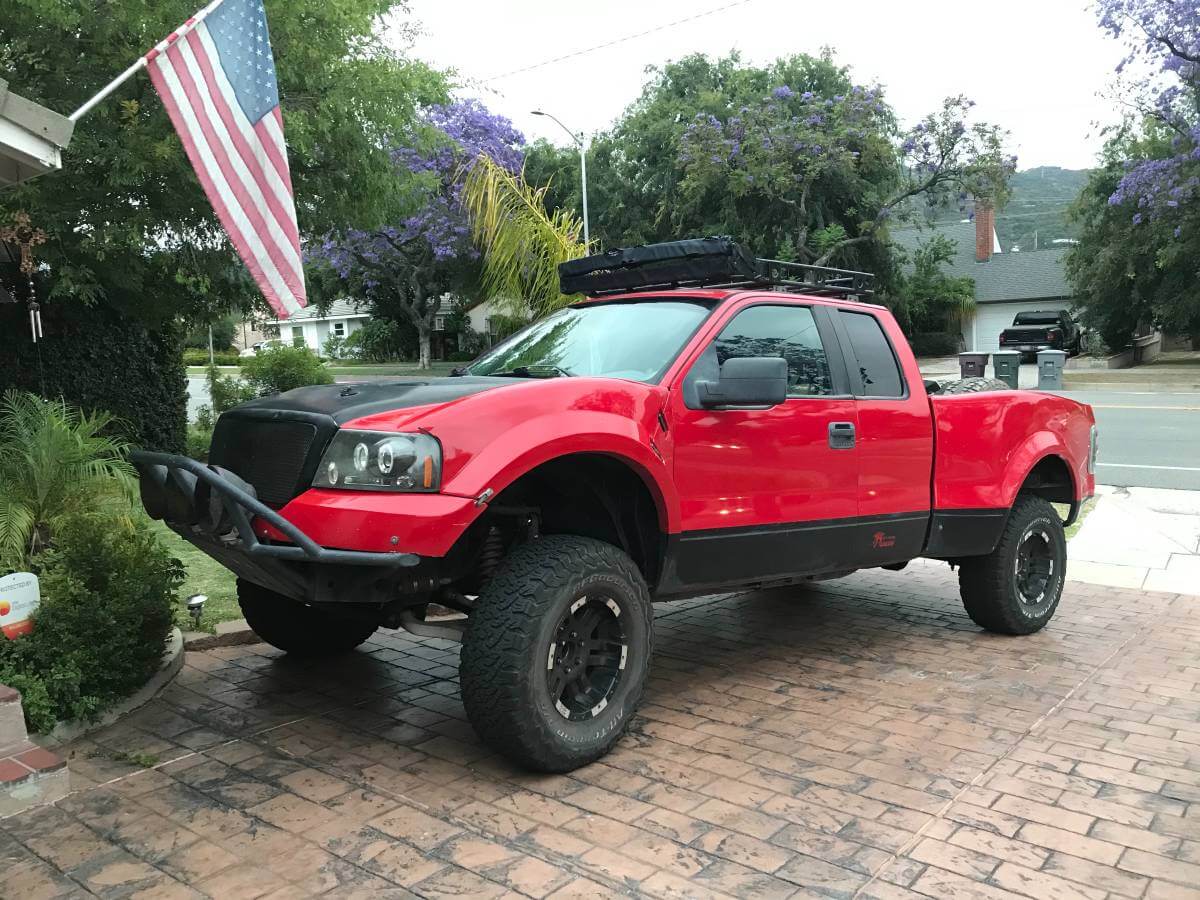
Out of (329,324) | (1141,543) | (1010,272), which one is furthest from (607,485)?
(329,324)

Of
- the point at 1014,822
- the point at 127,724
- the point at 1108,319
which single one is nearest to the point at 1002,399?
the point at 1014,822

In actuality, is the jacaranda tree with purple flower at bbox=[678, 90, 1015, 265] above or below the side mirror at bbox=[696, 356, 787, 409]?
above

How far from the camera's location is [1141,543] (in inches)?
337

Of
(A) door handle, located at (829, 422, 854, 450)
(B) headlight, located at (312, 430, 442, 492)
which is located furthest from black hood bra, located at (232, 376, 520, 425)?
(A) door handle, located at (829, 422, 854, 450)

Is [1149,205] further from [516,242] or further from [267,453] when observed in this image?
[267,453]

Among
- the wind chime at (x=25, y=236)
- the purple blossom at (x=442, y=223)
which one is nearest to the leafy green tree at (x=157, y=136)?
the wind chime at (x=25, y=236)

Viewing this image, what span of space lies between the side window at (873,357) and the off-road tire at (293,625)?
2.83m

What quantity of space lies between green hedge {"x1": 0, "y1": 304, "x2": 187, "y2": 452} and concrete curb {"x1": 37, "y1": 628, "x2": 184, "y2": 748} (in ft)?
19.6

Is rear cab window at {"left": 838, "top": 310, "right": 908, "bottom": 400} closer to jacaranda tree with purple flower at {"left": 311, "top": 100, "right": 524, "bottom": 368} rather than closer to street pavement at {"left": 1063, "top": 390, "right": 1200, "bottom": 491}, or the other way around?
street pavement at {"left": 1063, "top": 390, "right": 1200, "bottom": 491}

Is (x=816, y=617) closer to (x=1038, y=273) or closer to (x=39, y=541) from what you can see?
(x=39, y=541)

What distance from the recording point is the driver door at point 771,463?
4.29m

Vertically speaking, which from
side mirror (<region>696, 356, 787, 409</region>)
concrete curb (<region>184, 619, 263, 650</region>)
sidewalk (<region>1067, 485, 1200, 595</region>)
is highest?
side mirror (<region>696, 356, 787, 409</region>)

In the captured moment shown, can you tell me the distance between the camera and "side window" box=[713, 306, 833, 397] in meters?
4.62

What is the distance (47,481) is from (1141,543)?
8.51 metres
